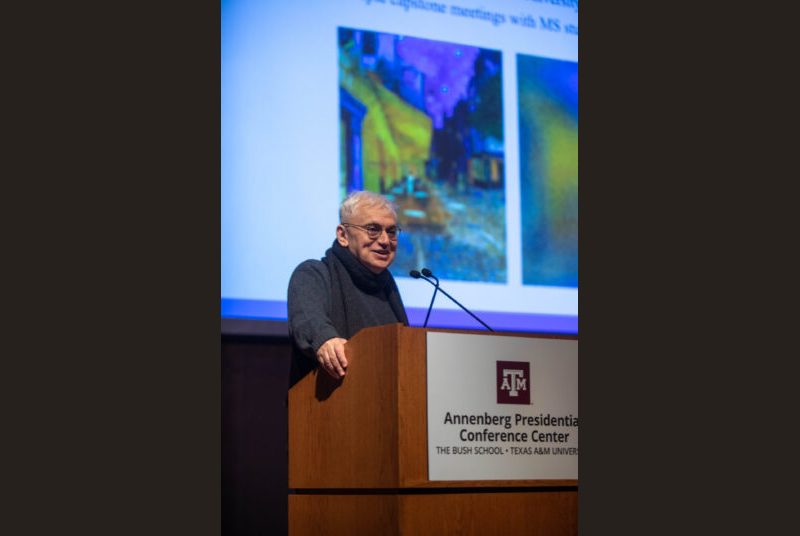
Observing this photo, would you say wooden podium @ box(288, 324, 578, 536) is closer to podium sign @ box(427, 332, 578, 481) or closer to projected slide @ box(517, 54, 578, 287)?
podium sign @ box(427, 332, 578, 481)

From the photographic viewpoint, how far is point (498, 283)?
537 centimetres

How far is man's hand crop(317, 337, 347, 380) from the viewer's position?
3.25 m

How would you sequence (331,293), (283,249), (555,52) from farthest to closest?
(555,52) → (283,249) → (331,293)

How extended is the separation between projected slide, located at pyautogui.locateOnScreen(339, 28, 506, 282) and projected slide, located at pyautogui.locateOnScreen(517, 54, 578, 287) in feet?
0.54

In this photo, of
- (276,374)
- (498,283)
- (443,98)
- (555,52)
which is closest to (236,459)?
(276,374)

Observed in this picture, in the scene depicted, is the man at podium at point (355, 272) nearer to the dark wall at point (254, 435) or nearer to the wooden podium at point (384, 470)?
the wooden podium at point (384, 470)

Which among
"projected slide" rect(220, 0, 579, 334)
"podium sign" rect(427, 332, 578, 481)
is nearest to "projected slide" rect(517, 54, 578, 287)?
"projected slide" rect(220, 0, 579, 334)

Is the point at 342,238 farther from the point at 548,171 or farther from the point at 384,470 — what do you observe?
the point at 548,171

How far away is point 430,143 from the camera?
533 centimetres

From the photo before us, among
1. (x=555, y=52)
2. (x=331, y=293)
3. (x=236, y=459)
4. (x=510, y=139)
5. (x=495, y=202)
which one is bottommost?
(x=236, y=459)

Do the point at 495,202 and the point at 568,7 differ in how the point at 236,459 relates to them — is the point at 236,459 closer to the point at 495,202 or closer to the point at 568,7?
the point at 495,202

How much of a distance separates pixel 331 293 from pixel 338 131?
1.61 metres

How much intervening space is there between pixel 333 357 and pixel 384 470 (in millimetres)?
396

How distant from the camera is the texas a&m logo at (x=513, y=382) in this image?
3.25 metres
